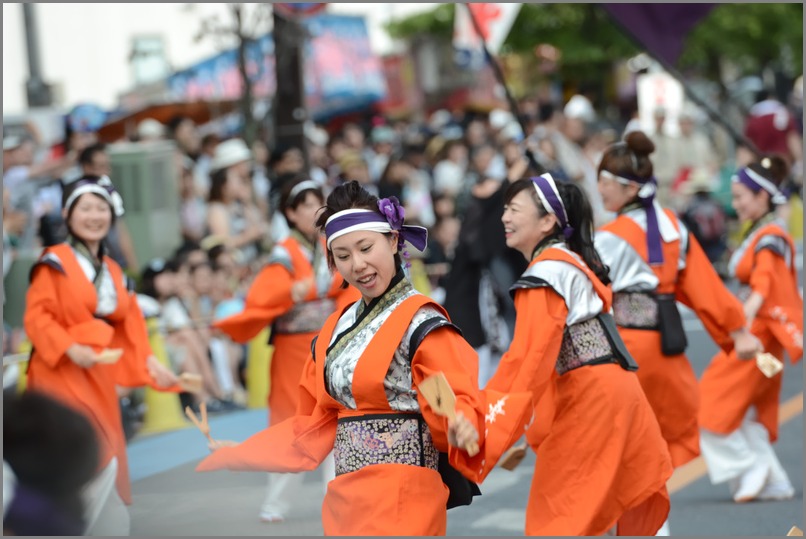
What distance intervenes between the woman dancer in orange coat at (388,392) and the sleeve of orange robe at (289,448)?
0.13ft

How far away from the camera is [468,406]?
13.0ft

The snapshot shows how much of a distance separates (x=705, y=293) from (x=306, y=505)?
2.21 metres

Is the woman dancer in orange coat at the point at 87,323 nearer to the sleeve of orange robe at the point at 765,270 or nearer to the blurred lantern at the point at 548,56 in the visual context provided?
the sleeve of orange robe at the point at 765,270

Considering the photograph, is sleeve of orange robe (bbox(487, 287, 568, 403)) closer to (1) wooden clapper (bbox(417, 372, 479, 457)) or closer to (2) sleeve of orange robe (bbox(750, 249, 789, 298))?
(1) wooden clapper (bbox(417, 372, 479, 457))

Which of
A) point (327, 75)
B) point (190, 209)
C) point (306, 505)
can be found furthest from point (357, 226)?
point (327, 75)

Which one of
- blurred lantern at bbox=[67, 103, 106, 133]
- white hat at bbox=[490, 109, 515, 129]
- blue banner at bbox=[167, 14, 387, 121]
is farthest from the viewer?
blue banner at bbox=[167, 14, 387, 121]

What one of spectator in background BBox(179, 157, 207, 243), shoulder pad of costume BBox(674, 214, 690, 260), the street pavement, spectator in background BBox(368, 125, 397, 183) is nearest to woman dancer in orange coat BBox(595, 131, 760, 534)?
shoulder pad of costume BBox(674, 214, 690, 260)

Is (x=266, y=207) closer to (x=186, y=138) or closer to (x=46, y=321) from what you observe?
(x=186, y=138)

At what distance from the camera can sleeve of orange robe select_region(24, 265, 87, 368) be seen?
6152mm

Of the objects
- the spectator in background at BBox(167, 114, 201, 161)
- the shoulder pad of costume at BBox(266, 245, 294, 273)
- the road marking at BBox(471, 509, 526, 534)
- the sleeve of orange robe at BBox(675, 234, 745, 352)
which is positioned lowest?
the road marking at BBox(471, 509, 526, 534)

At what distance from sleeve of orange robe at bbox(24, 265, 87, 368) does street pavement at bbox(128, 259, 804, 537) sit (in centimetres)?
77

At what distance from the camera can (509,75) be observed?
30969 mm

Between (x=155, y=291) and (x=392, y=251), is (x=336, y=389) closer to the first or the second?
(x=392, y=251)

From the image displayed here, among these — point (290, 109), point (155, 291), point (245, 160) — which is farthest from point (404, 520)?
point (290, 109)
